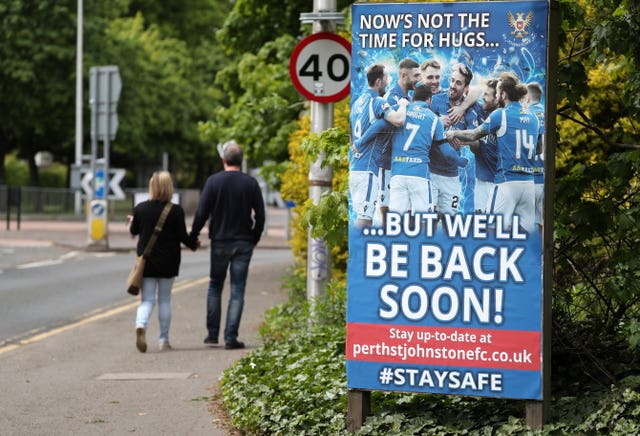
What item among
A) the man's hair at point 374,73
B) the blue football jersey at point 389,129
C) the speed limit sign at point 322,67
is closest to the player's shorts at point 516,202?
the blue football jersey at point 389,129

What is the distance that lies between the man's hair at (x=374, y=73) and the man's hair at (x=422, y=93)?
20 centimetres

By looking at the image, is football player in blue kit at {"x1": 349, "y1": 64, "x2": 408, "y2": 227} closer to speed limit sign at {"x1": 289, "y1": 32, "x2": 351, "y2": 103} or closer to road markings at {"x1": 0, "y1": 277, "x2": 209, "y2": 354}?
speed limit sign at {"x1": 289, "y1": 32, "x2": 351, "y2": 103}

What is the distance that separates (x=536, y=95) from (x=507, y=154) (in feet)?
1.02

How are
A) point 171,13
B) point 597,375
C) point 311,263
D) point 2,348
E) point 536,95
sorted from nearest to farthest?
1. point 536,95
2. point 597,375
3. point 311,263
4. point 2,348
5. point 171,13

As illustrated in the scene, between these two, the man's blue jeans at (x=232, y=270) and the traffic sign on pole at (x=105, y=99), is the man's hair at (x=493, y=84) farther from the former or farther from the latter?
the traffic sign on pole at (x=105, y=99)

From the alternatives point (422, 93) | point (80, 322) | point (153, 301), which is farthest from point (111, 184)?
point (422, 93)

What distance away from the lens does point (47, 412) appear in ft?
27.2

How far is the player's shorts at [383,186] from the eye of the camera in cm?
627

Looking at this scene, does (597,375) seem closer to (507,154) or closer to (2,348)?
(507,154)

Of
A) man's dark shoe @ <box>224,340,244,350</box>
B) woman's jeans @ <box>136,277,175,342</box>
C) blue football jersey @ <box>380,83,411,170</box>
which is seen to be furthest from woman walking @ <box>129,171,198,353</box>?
blue football jersey @ <box>380,83,411,170</box>

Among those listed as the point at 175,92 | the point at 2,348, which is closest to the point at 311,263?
the point at 2,348

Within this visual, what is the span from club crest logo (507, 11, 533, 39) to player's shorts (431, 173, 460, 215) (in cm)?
74

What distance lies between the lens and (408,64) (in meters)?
6.18

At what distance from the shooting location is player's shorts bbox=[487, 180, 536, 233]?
19.8 feet
